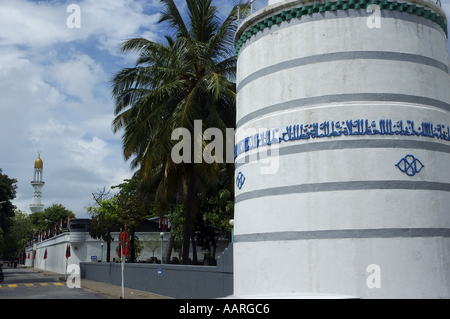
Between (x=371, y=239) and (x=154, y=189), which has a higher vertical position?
(x=154, y=189)

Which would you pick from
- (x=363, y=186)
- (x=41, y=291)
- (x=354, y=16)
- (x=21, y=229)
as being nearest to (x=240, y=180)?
(x=363, y=186)

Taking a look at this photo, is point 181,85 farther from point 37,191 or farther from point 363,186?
point 37,191

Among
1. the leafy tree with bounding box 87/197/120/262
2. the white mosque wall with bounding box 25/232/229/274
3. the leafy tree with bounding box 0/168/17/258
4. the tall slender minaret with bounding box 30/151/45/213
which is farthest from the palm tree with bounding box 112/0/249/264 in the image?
the tall slender minaret with bounding box 30/151/45/213

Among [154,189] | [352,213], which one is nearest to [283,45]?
[352,213]

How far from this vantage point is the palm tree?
19.2 metres

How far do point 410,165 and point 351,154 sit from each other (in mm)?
1363

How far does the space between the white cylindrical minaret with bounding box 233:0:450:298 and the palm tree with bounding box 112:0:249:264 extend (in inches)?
298

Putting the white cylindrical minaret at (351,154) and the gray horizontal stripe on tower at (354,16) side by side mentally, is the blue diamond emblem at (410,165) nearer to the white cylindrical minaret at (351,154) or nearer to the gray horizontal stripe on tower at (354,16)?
the white cylindrical minaret at (351,154)

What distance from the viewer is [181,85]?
797 inches

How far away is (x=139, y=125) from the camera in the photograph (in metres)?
19.6

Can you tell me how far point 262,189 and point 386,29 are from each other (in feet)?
16.2

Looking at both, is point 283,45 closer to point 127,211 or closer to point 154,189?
point 127,211

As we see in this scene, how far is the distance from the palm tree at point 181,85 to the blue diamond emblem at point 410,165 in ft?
31.4

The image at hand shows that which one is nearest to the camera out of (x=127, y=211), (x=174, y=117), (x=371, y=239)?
(x=371, y=239)
